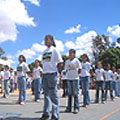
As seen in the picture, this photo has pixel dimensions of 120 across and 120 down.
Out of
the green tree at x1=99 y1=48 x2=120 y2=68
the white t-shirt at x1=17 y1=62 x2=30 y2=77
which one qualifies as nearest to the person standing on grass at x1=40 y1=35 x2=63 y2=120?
the white t-shirt at x1=17 y1=62 x2=30 y2=77

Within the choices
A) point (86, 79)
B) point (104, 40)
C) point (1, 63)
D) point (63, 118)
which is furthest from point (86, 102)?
point (104, 40)

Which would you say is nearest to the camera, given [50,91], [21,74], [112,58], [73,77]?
[50,91]

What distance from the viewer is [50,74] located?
16.4 ft

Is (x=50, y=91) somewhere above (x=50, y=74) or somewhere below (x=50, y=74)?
below

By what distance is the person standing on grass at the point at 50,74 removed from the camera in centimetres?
493

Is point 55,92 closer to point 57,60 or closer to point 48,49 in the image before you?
point 57,60

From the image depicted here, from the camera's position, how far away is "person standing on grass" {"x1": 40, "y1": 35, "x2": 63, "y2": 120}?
493 centimetres

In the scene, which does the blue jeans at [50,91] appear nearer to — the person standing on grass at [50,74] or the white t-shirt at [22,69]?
the person standing on grass at [50,74]

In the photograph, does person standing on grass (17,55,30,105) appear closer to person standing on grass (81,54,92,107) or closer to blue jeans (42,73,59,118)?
person standing on grass (81,54,92,107)

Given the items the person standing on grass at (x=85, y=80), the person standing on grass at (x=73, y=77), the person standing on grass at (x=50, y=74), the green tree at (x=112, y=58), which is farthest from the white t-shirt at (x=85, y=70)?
the green tree at (x=112, y=58)

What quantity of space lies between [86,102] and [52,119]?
280 cm

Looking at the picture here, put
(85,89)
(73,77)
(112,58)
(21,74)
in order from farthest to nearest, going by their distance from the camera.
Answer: (112,58), (21,74), (85,89), (73,77)

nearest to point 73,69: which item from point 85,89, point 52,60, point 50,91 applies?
point 52,60

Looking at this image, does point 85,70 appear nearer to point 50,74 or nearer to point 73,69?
point 73,69
